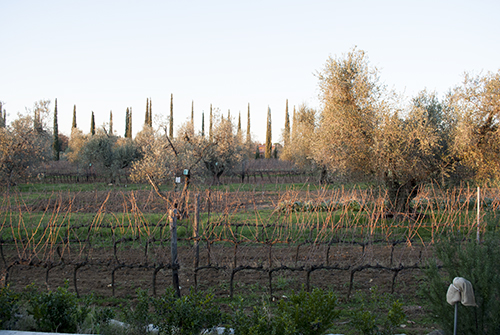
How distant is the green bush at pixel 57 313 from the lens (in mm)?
3576

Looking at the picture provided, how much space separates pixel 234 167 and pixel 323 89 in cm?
1558

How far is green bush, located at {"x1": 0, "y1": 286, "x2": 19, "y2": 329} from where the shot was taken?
11.7 ft

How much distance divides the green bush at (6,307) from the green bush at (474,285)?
4204mm

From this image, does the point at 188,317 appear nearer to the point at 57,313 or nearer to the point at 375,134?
the point at 57,313

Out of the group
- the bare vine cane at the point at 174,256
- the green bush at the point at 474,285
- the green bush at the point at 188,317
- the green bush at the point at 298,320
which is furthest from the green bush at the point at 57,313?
the green bush at the point at 474,285

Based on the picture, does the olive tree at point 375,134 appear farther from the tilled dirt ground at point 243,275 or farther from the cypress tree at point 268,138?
the cypress tree at point 268,138

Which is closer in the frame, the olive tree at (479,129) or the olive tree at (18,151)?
the olive tree at (479,129)

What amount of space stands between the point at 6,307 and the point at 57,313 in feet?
1.54

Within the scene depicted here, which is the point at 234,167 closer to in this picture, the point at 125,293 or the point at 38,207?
the point at 38,207

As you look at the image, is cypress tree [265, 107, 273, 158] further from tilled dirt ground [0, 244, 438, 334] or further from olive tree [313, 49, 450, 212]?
tilled dirt ground [0, 244, 438, 334]

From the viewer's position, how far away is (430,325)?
14.6 feet

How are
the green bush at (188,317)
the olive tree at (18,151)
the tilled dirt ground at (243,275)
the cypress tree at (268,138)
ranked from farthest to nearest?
the cypress tree at (268,138), the olive tree at (18,151), the tilled dirt ground at (243,275), the green bush at (188,317)

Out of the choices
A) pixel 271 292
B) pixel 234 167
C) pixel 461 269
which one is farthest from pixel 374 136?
pixel 234 167

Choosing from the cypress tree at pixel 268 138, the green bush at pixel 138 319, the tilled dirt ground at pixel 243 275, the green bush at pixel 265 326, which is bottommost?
the tilled dirt ground at pixel 243 275
